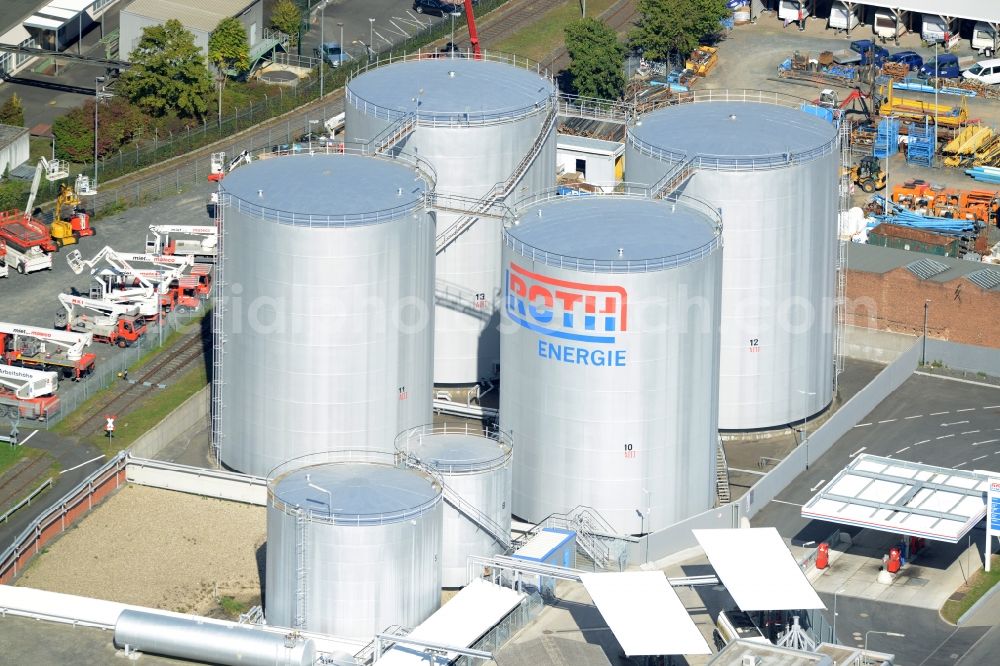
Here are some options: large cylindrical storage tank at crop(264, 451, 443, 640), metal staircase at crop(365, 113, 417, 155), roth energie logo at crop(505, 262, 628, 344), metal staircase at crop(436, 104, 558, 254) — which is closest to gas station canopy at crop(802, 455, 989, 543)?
roth energie logo at crop(505, 262, 628, 344)

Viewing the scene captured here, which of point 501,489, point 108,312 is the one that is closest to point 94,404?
point 108,312

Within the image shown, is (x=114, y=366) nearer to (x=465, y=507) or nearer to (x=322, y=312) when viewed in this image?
(x=322, y=312)

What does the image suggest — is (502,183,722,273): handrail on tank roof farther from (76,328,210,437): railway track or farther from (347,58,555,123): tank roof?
(76,328,210,437): railway track

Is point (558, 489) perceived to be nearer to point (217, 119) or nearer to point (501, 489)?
point (501, 489)

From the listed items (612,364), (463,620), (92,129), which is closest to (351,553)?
(463,620)

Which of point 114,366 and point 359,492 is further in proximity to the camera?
point 114,366
